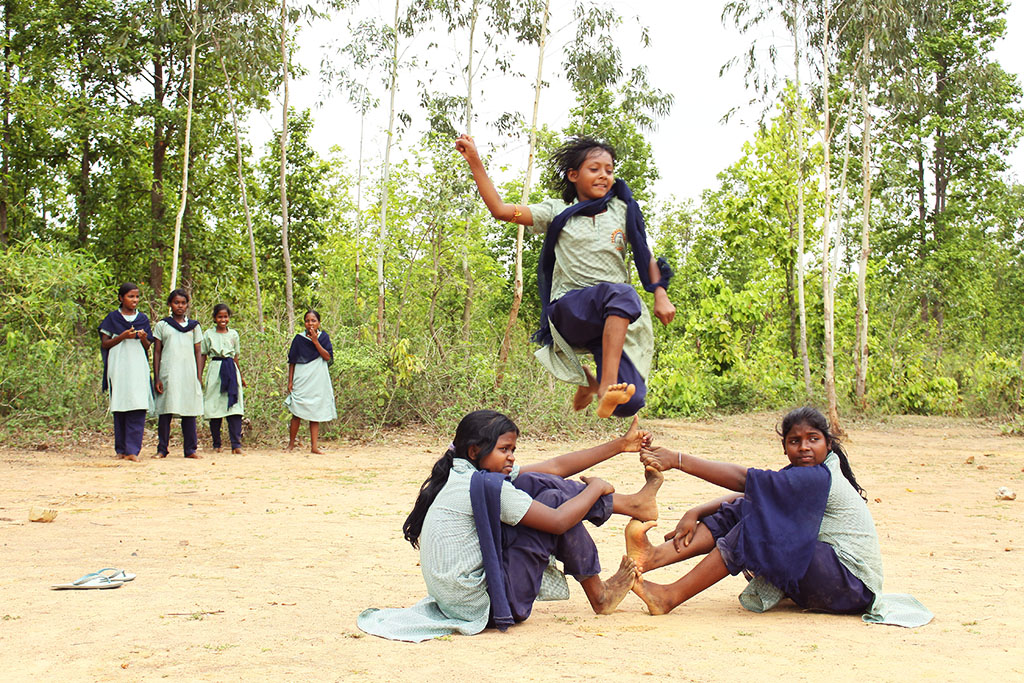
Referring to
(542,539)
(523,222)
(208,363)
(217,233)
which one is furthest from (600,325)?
(217,233)

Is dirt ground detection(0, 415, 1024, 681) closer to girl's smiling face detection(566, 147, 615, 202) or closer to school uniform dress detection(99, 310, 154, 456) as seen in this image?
school uniform dress detection(99, 310, 154, 456)

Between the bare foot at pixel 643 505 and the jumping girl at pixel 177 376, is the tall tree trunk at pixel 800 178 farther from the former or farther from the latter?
the bare foot at pixel 643 505

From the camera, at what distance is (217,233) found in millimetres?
21719

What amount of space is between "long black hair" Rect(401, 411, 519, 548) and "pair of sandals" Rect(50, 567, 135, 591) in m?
1.56

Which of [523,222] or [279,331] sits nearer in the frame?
[523,222]

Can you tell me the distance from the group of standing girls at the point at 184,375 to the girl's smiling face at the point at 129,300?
0.03ft

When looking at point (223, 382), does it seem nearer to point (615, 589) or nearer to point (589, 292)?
point (589, 292)

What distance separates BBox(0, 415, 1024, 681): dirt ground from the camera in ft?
10.5

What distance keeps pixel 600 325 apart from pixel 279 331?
9789 mm

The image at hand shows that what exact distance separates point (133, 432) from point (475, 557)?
23.6ft

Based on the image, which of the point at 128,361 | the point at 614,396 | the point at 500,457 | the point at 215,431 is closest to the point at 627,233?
the point at 614,396

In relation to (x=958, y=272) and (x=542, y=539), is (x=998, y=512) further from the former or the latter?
(x=958, y=272)

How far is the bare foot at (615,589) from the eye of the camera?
4094 millimetres

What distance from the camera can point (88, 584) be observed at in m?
4.40
